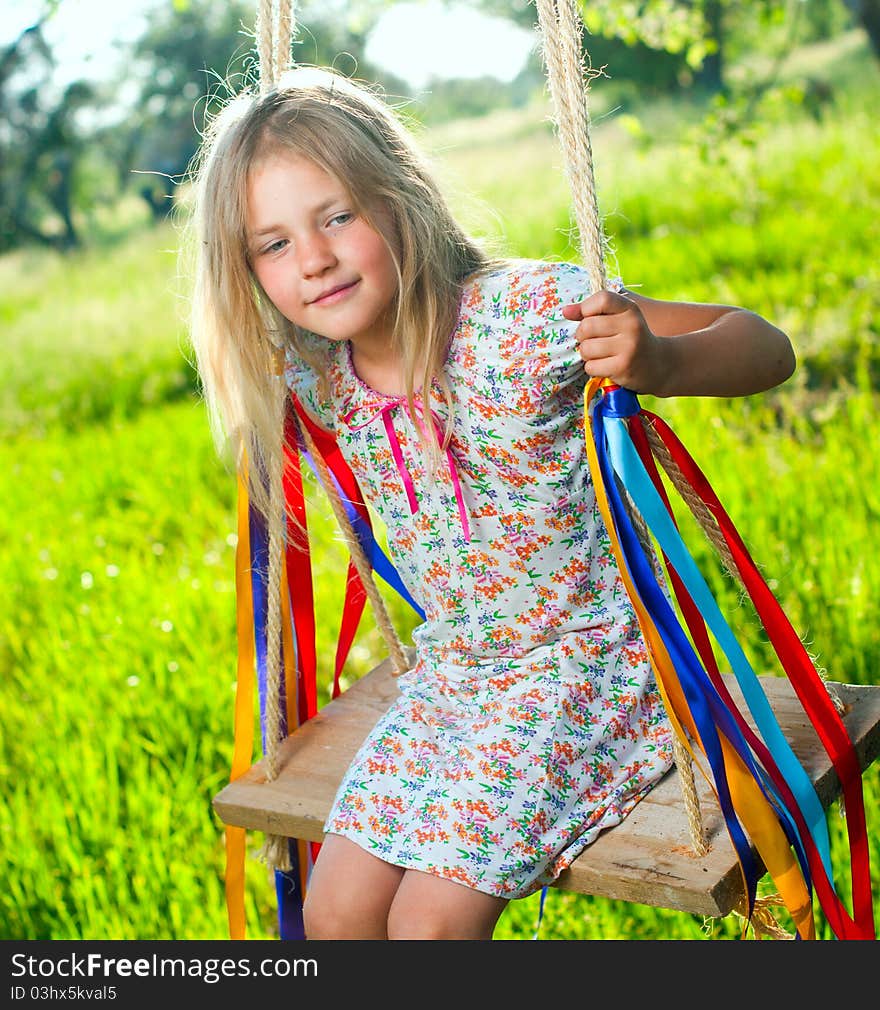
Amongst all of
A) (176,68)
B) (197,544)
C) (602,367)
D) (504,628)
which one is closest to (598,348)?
(602,367)

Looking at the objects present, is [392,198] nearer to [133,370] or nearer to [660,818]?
[660,818]

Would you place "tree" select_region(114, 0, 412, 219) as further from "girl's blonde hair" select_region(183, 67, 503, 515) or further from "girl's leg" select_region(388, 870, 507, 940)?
"girl's leg" select_region(388, 870, 507, 940)

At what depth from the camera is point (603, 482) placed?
5.26 feet

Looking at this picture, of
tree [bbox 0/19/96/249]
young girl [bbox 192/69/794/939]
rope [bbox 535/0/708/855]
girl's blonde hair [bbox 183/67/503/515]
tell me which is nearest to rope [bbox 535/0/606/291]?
rope [bbox 535/0/708/855]

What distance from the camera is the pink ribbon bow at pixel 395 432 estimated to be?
188 cm

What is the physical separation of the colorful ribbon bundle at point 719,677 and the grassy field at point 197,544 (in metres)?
0.46

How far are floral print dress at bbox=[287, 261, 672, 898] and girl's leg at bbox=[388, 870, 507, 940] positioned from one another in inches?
0.7

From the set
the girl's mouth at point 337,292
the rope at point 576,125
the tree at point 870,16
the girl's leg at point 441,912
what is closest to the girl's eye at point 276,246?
the girl's mouth at point 337,292

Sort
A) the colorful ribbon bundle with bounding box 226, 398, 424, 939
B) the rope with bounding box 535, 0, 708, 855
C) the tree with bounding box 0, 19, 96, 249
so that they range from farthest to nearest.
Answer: the tree with bounding box 0, 19, 96, 249, the colorful ribbon bundle with bounding box 226, 398, 424, 939, the rope with bounding box 535, 0, 708, 855

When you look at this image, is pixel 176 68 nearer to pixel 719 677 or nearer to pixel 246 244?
pixel 246 244

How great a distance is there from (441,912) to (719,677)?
470 mm

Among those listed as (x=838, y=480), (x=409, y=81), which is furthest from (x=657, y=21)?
(x=409, y=81)

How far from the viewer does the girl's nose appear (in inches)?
70.3

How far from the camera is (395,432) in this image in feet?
6.34
